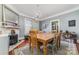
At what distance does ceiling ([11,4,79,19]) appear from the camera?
190cm

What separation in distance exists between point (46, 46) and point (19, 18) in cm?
81

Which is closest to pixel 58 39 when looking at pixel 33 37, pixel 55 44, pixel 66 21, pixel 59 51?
pixel 55 44

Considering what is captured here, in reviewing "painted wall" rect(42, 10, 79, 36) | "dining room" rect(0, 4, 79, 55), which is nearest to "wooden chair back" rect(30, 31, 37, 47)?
"dining room" rect(0, 4, 79, 55)

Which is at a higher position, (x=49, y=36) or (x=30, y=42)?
(x=49, y=36)

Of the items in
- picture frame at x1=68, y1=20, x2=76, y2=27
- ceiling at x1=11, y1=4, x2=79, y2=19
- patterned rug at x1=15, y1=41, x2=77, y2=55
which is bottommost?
patterned rug at x1=15, y1=41, x2=77, y2=55

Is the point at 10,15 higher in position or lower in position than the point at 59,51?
higher

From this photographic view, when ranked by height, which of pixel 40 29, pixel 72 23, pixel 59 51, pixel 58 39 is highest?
pixel 72 23

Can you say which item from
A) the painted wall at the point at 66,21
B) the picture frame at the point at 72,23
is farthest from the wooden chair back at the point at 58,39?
the picture frame at the point at 72,23

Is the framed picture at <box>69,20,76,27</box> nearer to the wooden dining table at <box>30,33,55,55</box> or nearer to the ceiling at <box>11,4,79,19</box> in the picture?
the ceiling at <box>11,4,79,19</box>

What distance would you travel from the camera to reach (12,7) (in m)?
1.87

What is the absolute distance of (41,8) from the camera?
1.93m

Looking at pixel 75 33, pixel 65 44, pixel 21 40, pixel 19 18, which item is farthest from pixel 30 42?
pixel 75 33

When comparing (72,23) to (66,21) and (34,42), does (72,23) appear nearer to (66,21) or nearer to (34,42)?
(66,21)

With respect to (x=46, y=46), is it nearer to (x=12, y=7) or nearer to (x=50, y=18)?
(x=50, y=18)
